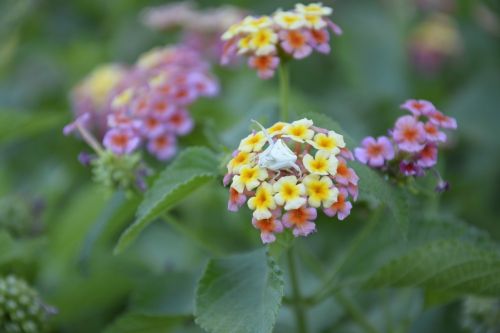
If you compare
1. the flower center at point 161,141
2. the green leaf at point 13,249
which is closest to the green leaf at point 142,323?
the green leaf at point 13,249

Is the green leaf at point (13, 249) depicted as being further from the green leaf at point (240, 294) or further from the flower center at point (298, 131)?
the flower center at point (298, 131)

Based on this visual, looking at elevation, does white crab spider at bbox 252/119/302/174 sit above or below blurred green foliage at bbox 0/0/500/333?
above

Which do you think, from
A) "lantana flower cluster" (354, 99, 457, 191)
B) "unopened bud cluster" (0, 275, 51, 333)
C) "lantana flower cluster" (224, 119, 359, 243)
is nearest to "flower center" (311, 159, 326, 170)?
"lantana flower cluster" (224, 119, 359, 243)

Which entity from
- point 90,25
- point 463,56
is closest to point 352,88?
point 463,56

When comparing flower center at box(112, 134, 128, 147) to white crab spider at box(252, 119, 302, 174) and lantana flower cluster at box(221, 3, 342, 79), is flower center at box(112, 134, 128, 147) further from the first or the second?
white crab spider at box(252, 119, 302, 174)

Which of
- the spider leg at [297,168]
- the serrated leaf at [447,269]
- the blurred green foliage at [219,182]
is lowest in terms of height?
the blurred green foliage at [219,182]

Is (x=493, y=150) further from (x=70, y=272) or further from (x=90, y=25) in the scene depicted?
→ (x=90, y=25)
